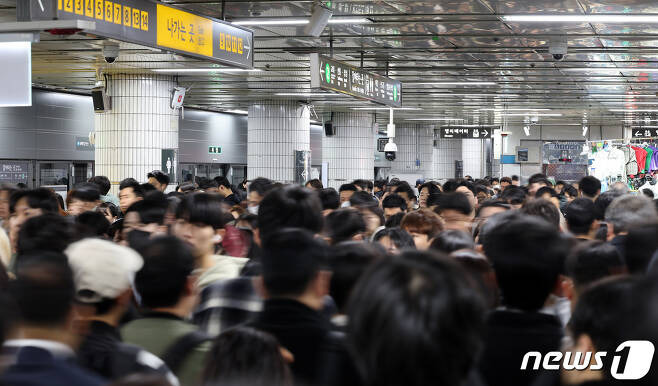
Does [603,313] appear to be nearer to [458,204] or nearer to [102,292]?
[102,292]

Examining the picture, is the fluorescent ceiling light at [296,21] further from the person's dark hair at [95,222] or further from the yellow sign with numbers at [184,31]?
the person's dark hair at [95,222]

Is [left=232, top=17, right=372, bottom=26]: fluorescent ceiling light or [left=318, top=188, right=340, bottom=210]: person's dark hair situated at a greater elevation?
[left=232, top=17, right=372, bottom=26]: fluorescent ceiling light

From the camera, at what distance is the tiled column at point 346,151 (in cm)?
2519

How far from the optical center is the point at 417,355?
6.06 feet

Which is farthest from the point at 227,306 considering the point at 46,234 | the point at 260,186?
the point at 260,186

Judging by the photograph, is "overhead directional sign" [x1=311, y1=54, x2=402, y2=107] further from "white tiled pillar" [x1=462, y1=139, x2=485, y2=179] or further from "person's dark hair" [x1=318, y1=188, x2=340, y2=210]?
"white tiled pillar" [x1=462, y1=139, x2=485, y2=179]

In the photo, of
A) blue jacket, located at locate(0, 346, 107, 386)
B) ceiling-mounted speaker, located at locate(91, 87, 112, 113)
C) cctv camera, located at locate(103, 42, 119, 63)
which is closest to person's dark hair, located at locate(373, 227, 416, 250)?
blue jacket, located at locate(0, 346, 107, 386)

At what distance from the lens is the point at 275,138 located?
21.2 m

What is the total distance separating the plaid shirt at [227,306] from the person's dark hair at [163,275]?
397 millimetres

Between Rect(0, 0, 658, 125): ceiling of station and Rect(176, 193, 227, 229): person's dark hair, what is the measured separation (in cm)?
471

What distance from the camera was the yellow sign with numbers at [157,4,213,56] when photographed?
22.8 feet

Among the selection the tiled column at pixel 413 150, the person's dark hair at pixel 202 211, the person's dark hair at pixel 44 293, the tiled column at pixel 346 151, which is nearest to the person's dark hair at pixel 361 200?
the person's dark hair at pixel 202 211

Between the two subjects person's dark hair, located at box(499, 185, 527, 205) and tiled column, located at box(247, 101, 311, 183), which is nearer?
person's dark hair, located at box(499, 185, 527, 205)

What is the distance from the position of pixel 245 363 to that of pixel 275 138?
19010 millimetres
